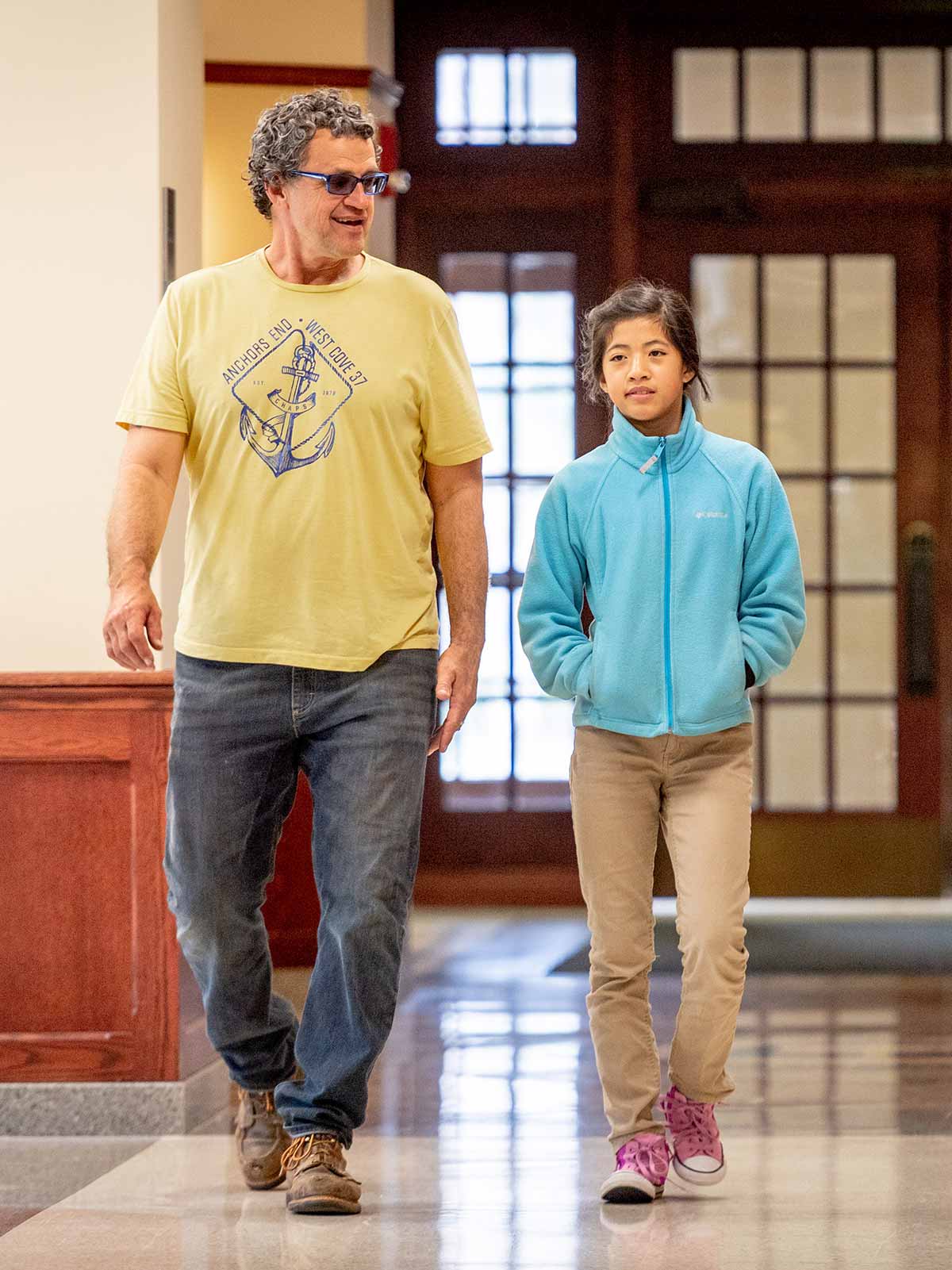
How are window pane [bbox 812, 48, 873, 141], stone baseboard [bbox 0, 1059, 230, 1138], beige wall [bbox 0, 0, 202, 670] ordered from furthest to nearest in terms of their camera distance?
window pane [bbox 812, 48, 873, 141], beige wall [bbox 0, 0, 202, 670], stone baseboard [bbox 0, 1059, 230, 1138]

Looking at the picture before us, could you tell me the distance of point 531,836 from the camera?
6129mm

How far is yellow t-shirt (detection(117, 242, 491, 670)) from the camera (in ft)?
8.07

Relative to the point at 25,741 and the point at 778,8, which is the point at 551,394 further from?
the point at 25,741

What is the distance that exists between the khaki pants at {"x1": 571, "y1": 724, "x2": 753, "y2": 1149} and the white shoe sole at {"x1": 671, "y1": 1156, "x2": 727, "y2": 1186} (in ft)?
0.21

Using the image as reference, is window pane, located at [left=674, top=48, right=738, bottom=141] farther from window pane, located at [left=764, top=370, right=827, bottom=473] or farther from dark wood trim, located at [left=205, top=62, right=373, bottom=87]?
dark wood trim, located at [left=205, top=62, right=373, bottom=87]

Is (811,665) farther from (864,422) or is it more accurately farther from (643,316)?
(643,316)

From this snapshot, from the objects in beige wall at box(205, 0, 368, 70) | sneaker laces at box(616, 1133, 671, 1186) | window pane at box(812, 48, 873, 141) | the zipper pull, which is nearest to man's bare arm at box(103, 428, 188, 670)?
the zipper pull

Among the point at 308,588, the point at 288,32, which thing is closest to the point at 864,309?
the point at 288,32

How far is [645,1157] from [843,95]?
437 cm

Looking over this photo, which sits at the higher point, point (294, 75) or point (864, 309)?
point (294, 75)

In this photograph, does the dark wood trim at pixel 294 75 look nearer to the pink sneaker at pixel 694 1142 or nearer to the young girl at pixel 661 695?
the young girl at pixel 661 695

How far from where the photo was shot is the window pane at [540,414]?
6.11 m

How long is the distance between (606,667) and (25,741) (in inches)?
46.3

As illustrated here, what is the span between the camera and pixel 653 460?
2.59 metres
